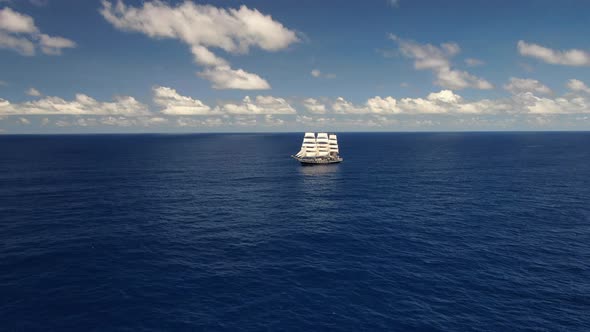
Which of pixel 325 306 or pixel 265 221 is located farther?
pixel 265 221

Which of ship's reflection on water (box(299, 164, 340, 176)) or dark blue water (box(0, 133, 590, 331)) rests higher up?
ship's reflection on water (box(299, 164, 340, 176))

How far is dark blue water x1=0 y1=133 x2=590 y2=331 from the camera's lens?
Answer: 148 ft

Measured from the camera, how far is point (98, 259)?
61500 millimetres

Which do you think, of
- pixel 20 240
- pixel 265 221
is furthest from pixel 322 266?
pixel 20 240

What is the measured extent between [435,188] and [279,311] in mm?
95819

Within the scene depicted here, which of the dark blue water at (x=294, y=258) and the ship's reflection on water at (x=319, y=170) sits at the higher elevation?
the ship's reflection on water at (x=319, y=170)

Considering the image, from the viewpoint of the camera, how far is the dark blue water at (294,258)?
45188mm

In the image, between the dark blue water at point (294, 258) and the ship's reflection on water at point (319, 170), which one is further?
the ship's reflection on water at point (319, 170)

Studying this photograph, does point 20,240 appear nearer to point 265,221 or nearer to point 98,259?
point 98,259

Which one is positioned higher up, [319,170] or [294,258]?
[319,170]

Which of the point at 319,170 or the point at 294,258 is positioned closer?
the point at 294,258

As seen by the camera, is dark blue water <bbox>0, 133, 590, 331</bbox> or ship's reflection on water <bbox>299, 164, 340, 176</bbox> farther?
ship's reflection on water <bbox>299, 164, 340, 176</bbox>

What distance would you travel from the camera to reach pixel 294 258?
63.5 meters

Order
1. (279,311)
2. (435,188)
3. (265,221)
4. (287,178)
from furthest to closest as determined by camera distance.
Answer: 1. (287,178)
2. (435,188)
3. (265,221)
4. (279,311)
